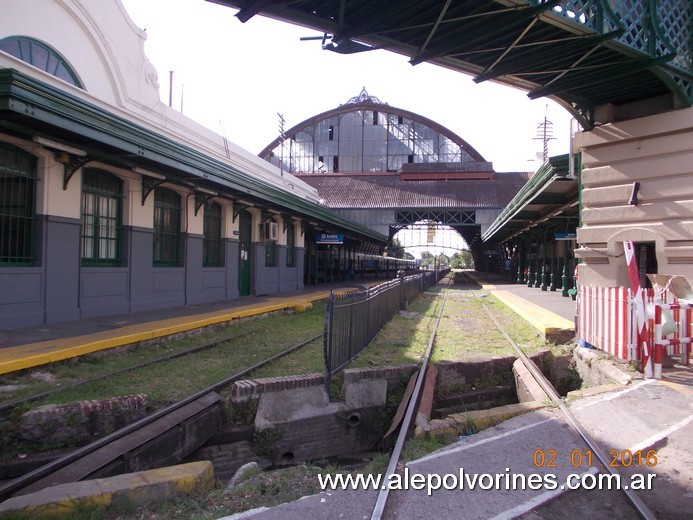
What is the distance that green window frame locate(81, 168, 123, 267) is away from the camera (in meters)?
11.2

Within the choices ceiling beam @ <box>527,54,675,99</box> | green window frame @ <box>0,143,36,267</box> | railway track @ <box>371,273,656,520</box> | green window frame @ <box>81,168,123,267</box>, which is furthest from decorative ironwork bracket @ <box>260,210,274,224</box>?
ceiling beam @ <box>527,54,675,99</box>

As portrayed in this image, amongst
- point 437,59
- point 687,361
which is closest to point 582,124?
point 437,59

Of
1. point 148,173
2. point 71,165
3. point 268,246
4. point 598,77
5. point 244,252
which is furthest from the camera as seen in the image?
point 268,246

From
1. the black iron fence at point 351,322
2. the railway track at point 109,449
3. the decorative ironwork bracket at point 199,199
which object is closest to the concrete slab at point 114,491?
the railway track at point 109,449

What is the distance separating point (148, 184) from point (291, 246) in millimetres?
12735

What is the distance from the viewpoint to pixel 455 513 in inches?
140

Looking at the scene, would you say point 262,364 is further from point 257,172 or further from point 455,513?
point 257,172

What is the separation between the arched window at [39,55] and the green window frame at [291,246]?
39.8 ft

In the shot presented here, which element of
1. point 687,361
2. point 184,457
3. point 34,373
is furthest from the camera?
point 687,361

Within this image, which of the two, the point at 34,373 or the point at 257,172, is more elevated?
the point at 257,172

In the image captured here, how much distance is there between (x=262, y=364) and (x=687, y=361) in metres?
6.63

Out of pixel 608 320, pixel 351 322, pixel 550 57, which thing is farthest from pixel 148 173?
pixel 608 320

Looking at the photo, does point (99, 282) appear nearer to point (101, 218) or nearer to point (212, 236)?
point (101, 218)

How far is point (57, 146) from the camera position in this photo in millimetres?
9430
